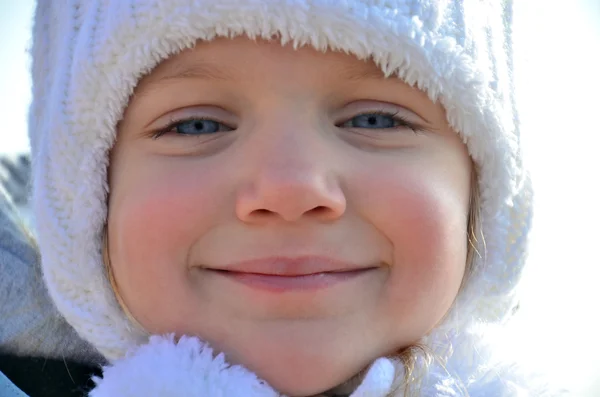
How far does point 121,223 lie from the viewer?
2.78 ft

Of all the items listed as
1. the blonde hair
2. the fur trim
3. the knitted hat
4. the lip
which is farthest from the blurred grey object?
the lip

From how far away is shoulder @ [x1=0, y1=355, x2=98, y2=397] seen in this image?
1.01 meters

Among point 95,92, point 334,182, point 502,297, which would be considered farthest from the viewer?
point 502,297

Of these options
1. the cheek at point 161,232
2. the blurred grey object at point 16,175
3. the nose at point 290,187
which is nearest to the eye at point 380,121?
the nose at point 290,187

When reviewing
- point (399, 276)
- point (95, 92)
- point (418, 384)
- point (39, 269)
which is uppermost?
point (95, 92)

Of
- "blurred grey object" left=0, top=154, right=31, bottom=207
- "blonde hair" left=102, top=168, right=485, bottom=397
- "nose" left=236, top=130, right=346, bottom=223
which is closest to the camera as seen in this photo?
"nose" left=236, top=130, right=346, bottom=223

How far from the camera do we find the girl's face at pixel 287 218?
78cm

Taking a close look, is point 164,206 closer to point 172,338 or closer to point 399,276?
point 172,338

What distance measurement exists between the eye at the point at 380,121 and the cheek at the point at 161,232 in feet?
0.68

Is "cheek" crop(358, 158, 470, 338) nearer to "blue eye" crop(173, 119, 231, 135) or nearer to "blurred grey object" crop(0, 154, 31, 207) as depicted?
"blue eye" crop(173, 119, 231, 135)

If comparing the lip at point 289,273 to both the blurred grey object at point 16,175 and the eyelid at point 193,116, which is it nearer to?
the eyelid at point 193,116

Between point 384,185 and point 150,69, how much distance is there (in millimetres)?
339

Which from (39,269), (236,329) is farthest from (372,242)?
(39,269)

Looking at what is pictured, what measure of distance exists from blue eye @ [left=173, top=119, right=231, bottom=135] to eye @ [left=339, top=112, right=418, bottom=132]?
0.56 ft
